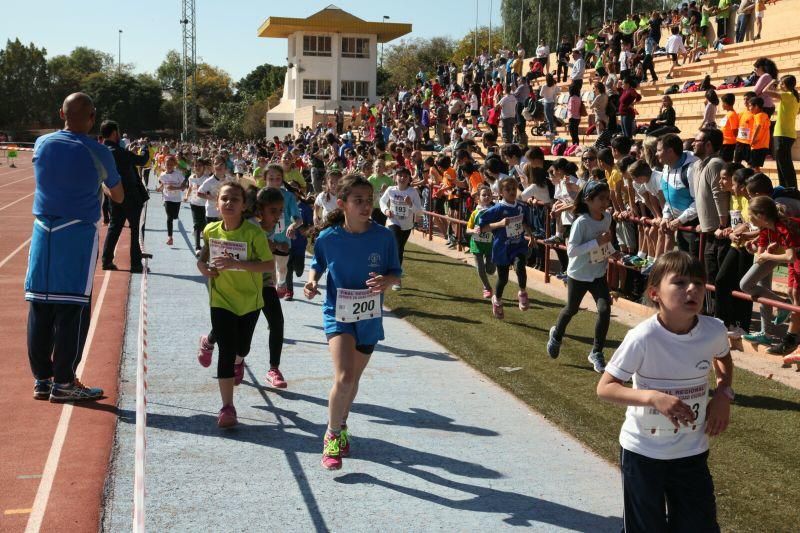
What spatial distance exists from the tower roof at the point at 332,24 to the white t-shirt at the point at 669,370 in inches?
2940

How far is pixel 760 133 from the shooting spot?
13930mm

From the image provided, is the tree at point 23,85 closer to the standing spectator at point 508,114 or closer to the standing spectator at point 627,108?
the standing spectator at point 508,114

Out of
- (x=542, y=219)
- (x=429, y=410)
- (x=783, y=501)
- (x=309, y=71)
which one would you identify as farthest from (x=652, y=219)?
(x=309, y=71)

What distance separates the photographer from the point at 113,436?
6.57m

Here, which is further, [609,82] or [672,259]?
→ [609,82]

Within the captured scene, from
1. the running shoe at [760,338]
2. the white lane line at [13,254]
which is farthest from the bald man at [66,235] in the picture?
the white lane line at [13,254]

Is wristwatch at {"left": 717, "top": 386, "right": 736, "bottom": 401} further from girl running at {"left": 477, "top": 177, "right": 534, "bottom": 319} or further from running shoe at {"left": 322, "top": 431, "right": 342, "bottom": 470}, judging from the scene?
girl running at {"left": 477, "top": 177, "right": 534, "bottom": 319}

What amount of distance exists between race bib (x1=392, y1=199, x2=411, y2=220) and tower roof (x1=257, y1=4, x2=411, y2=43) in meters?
65.5

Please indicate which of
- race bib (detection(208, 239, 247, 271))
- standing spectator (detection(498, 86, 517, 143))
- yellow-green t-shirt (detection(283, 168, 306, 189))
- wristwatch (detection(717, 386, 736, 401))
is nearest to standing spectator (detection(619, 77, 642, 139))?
standing spectator (detection(498, 86, 517, 143))

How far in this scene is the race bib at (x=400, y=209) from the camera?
12.9 metres

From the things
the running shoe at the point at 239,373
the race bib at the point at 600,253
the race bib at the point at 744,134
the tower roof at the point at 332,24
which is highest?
the tower roof at the point at 332,24

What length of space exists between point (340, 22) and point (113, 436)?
73.1m

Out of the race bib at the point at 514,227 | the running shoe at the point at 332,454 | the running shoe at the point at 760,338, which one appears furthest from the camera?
the race bib at the point at 514,227

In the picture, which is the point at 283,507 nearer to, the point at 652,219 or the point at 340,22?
the point at 652,219
